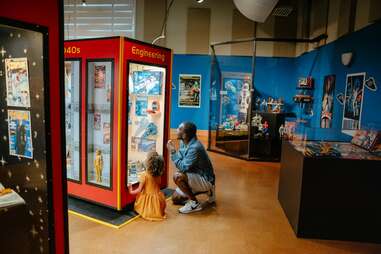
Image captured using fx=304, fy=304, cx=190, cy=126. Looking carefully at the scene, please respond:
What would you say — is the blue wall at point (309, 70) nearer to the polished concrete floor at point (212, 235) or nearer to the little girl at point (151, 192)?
the polished concrete floor at point (212, 235)

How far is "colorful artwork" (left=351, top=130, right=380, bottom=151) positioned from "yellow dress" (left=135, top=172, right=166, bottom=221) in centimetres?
237

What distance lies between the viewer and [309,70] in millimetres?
6781

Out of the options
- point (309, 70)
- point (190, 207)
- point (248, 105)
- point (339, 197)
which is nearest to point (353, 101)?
point (339, 197)

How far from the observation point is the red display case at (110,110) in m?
3.37

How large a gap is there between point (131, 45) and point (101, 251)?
83.7 inches

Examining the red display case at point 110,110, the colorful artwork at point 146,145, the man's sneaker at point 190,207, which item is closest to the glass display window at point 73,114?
the red display case at point 110,110

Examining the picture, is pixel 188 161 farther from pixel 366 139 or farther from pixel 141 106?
pixel 366 139

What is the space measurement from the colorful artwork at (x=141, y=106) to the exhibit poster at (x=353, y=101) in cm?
297

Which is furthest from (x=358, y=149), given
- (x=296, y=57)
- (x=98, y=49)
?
(x=296, y=57)

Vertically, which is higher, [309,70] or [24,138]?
[309,70]

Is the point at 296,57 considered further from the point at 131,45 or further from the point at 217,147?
the point at 131,45

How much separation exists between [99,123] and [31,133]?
6.20ft

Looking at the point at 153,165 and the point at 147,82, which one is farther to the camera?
the point at 147,82

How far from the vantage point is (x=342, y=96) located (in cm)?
504
